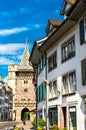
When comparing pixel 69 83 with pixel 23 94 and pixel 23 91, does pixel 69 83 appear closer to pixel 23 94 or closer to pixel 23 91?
pixel 23 91

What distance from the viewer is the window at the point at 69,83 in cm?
2216

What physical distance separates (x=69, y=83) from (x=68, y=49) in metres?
2.39

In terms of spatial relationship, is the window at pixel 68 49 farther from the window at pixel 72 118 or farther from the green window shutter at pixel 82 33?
→ the window at pixel 72 118

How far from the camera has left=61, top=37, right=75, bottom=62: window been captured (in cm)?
2233

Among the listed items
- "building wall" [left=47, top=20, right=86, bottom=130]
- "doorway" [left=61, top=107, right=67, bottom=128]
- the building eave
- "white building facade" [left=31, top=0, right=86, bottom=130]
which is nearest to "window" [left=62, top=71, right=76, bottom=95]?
"white building facade" [left=31, top=0, right=86, bottom=130]

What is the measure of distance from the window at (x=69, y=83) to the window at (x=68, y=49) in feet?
4.16

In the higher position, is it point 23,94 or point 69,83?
point 23,94

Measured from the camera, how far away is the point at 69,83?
22969 mm

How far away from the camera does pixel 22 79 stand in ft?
309

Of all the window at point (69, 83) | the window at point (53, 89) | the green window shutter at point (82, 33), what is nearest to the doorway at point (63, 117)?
the window at point (69, 83)

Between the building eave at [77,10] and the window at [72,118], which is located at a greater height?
the building eave at [77,10]

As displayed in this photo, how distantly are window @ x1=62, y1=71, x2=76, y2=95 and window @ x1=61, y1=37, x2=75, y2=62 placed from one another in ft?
4.16

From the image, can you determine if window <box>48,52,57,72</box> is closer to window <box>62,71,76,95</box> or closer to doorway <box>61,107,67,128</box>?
window <box>62,71,76,95</box>

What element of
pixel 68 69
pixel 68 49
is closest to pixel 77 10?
pixel 68 49
